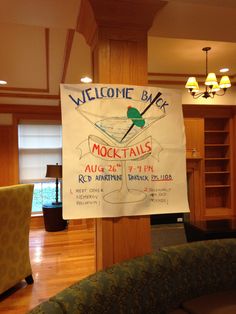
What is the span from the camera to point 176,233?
4.85m

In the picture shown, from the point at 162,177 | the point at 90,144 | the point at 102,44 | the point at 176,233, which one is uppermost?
the point at 102,44

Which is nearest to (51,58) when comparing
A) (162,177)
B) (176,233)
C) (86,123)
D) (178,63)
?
(178,63)

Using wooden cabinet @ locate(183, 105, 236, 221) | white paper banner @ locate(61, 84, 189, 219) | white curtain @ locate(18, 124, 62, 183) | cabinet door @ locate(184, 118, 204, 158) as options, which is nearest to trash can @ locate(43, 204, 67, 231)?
white curtain @ locate(18, 124, 62, 183)

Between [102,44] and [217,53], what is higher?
[217,53]

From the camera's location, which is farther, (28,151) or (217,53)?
(28,151)

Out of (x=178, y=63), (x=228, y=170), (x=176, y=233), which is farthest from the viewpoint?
(x=228, y=170)

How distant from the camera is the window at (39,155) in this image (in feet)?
17.9

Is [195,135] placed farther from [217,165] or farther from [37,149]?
[37,149]

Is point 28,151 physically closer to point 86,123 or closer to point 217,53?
point 217,53

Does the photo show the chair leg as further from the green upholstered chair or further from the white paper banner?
the white paper banner

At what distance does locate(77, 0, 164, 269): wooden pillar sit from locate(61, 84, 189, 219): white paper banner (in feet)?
0.27

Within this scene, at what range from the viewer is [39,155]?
554cm

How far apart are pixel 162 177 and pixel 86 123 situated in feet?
1.82

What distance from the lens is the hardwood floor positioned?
2590mm
